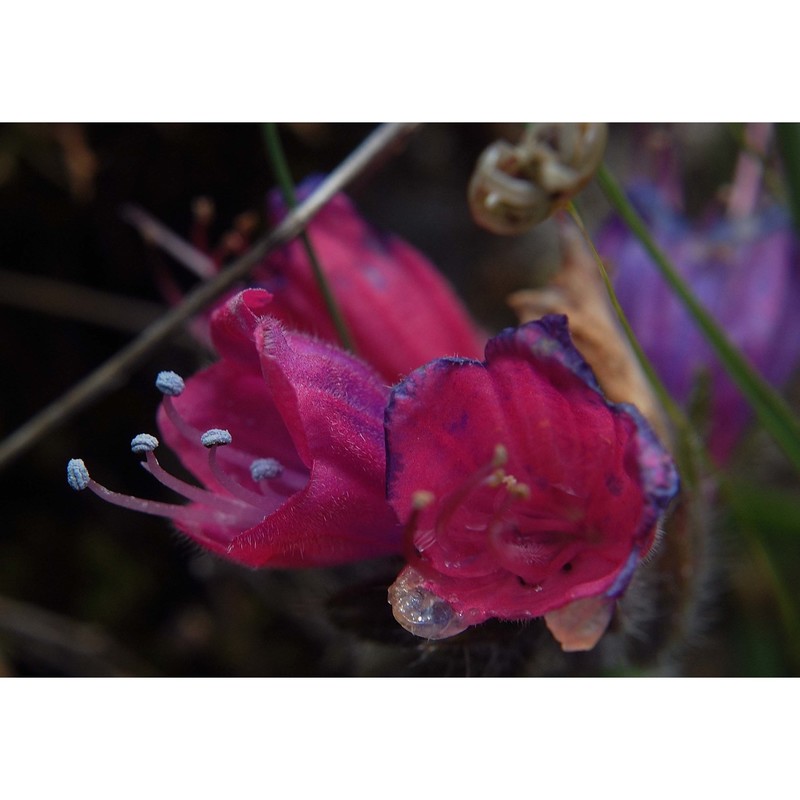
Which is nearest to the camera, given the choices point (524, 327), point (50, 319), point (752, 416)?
point (524, 327)

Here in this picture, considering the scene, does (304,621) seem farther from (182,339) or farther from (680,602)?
(680,602)

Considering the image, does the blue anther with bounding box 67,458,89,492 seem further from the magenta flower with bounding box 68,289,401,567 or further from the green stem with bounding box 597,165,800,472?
the green stem with bounding box 597,165,800,472

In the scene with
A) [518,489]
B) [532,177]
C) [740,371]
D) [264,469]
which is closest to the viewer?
[518,489]

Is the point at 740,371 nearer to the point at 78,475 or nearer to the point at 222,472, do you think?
the point at 222,472

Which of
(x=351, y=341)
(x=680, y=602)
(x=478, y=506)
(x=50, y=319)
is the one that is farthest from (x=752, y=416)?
(x=50, y=319)

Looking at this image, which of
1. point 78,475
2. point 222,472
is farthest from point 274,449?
point 78,475
